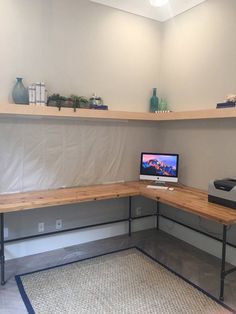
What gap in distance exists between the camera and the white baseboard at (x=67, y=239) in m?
3.04

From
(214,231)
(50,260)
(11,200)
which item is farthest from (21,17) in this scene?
(214,231)

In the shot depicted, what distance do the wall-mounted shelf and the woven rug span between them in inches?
64.2

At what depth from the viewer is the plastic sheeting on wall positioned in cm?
296

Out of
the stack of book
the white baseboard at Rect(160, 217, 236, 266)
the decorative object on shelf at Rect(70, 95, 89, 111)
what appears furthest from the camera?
the decorative object on shelf at Rect(70, 95, 89, 111)

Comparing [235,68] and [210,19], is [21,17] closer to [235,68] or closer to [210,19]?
Answer: [210,19]

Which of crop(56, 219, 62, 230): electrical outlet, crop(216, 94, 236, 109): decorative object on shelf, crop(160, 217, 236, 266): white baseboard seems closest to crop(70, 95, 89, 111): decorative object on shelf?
crop(56, 219, 62, 230): electrical outlet

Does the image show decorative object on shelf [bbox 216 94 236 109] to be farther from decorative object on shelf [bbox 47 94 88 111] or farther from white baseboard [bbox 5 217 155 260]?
white baseboard [bbox 5 217 155 260]

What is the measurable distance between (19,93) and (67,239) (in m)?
1.80

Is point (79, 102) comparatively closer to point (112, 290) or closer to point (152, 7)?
point (152, 7)

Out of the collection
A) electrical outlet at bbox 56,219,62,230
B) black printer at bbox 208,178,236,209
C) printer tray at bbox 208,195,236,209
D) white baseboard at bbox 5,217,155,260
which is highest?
black printer at bbox 208,178,236,209

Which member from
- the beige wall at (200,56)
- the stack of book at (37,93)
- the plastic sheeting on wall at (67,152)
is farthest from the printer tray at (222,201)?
the stack of book at (37,93)

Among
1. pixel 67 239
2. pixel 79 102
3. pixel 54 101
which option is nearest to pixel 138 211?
pixel 67 239

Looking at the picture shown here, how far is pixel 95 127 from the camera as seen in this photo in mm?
3447

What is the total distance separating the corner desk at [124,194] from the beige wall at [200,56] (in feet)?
3.74
